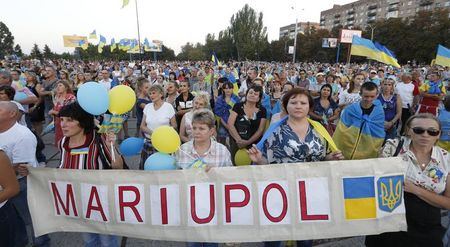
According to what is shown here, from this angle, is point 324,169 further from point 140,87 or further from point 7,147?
point 140,87

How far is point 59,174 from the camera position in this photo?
2385 millimetres

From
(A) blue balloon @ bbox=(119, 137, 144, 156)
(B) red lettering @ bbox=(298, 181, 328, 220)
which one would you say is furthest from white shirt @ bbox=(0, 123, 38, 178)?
(B) red lettering @ bbox=(298, 181, 328, 220)

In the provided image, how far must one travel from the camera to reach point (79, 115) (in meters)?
2.47

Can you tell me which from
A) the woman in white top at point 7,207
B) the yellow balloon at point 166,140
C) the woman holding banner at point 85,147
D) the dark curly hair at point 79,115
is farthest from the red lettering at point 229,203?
the woman in white top at point 7,207

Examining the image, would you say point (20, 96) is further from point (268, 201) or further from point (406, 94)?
point (406, 94)

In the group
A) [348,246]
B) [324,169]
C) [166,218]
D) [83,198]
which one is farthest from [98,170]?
[348,246]

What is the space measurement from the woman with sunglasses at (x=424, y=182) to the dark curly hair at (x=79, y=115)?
8.37 feet

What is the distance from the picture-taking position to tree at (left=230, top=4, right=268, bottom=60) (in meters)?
71.0

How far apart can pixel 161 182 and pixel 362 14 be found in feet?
427

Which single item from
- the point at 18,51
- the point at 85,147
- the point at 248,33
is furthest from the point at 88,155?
the point at 18,51

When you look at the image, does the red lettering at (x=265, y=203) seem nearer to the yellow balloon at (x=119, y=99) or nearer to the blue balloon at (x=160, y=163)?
the blue balloon at (x=160, y=163)

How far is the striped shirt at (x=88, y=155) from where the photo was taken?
2453mm

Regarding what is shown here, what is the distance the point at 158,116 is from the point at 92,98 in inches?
63.0

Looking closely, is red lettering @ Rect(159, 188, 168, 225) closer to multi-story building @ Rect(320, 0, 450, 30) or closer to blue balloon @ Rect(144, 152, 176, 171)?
blue balloon @ Rect(144, 152, 176, 171)
